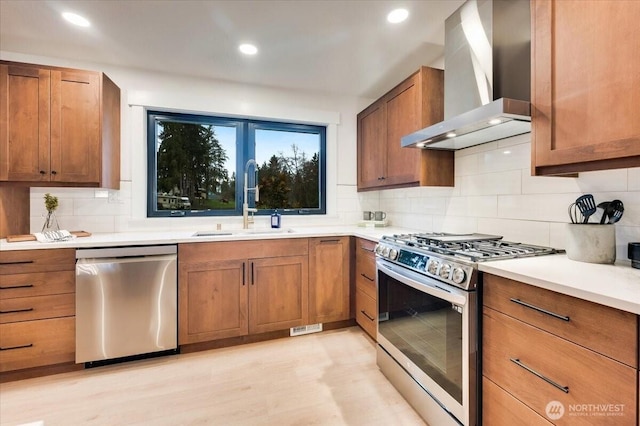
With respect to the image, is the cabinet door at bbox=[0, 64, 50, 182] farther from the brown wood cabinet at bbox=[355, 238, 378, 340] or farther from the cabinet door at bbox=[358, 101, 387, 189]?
the cabinet door at bbox=[358, 101, 387, 189]

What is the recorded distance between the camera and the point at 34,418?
1.63 metres

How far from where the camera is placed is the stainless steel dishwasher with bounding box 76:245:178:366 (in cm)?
205

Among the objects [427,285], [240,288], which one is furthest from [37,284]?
[427,285]

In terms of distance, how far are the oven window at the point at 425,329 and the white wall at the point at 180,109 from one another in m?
1.58

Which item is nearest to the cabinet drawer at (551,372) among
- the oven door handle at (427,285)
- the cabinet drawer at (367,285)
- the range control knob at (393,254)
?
the oven door handle at (427,285)

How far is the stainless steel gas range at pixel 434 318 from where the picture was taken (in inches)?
52.4

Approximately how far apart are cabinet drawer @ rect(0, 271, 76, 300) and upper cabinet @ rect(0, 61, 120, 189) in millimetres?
741

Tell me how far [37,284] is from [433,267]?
2601 mm

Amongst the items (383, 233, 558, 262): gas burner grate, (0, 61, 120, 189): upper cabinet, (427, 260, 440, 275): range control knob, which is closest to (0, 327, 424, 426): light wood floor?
(427, 260, 440, 275): range control knob

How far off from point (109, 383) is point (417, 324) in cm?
209

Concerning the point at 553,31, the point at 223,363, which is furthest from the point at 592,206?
the point at 223,363

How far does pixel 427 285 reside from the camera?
1.56 m

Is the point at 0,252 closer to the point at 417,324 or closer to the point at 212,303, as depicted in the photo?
the point at 212,303

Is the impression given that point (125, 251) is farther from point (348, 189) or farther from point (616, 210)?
point (616, 210)
